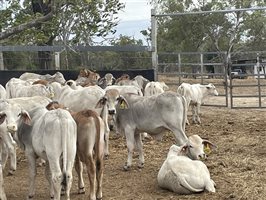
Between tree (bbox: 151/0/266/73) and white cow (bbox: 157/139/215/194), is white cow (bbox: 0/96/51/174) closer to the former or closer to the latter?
white cow (bbox: 157/139/215/194)

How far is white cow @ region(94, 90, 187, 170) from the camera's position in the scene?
873 cm

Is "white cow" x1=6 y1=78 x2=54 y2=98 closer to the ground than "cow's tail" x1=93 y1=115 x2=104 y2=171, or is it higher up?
higher up

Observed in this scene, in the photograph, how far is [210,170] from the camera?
8.35m

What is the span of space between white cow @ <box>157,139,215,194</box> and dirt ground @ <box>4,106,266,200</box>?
0.10 metres

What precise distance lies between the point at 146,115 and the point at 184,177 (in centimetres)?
221

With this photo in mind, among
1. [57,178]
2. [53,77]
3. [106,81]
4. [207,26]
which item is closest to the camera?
[57,178]

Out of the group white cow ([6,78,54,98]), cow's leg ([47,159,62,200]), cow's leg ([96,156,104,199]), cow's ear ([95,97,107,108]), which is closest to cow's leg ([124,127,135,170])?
cow's ear ([95,97,107,108])

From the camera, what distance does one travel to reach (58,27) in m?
11.0

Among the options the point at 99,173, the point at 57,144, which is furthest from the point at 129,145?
the point at 57,144

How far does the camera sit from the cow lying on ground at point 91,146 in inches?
268

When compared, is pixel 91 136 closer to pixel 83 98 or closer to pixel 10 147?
pixel 10 147

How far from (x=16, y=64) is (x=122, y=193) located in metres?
14.9

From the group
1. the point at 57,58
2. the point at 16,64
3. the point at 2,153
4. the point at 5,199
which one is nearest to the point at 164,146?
the point at 2,153

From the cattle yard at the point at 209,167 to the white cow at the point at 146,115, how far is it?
57 centimetres
